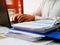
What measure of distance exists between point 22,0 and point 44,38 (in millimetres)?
2015

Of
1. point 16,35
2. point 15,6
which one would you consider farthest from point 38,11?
point 16,35

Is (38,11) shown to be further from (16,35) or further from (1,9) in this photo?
(16,35)

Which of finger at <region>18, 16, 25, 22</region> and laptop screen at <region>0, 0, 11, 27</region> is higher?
laptop screen at <region>0, 0, 11, 27</region>

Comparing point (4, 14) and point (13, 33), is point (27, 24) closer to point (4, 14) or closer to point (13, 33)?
point (13, 33)

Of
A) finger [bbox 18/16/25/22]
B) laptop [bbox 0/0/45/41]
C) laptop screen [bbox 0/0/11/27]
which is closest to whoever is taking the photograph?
laptop [bbox 0/0/45/41]

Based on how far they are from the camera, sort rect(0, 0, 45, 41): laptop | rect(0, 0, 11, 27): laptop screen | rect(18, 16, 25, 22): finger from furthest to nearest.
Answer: rect(18, 16, 25, 22): finger, rect(0, 0, 11, 27): laptop screen, rect(0, 0, 45, 41): laptop

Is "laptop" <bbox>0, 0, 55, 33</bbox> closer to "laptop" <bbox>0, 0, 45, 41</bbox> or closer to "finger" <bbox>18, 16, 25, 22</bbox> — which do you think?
"laptop" <bbox>0, 0, 45, 41</bbox>

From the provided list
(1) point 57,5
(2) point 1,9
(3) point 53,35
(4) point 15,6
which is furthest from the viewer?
(4) point 15,6

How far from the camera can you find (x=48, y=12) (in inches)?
67.7

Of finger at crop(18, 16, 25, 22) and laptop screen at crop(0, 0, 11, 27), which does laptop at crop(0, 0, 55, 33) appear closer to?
laptop screen at crop(0, 0, 11, 27)

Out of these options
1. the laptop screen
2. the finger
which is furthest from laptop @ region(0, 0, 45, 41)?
the finger

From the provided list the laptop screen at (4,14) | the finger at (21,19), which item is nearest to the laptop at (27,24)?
the laptop screen at (4,14)

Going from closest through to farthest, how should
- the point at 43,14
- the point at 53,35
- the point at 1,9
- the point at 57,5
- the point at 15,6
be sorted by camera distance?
the point at 53,35, the point at 1,9, the point at 57,5, the point at 43,14, the point at 15,6

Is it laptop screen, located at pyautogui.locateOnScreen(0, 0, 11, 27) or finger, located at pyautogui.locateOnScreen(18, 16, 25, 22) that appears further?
finger, located at pyautogui.locateOnScreen(18, 16, 25, 22)
